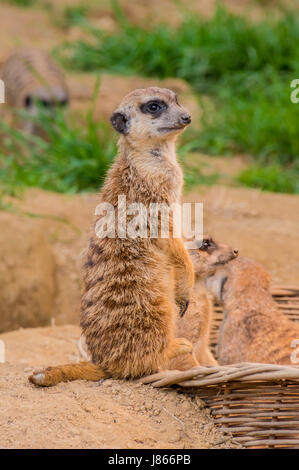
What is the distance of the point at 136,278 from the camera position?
2.44 metres

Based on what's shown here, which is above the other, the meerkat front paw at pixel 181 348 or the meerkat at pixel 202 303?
the meerkat at pixel 202 303

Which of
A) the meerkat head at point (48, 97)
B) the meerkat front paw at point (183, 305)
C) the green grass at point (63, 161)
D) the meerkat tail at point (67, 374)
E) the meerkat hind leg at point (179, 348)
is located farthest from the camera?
the meerkat head at point (48, 97)

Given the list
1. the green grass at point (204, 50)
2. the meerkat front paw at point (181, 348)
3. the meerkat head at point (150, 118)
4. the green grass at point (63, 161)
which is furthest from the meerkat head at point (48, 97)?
the meerkat front paw at point (181, 348)

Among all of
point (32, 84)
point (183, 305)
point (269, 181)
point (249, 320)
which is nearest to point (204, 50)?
point (32, 84)

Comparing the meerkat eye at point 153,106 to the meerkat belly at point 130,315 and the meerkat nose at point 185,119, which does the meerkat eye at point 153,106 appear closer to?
the meerkat nose at point 185,119

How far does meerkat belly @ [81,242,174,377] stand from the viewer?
7.95 feet

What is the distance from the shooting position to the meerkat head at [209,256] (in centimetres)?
302

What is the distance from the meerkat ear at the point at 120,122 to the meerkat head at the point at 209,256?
624mm

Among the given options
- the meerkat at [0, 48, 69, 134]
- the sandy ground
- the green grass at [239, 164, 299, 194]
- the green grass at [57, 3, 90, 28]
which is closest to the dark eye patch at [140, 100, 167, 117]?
the sandy ground

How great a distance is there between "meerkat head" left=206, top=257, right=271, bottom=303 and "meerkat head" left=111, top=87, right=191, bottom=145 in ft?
2.33

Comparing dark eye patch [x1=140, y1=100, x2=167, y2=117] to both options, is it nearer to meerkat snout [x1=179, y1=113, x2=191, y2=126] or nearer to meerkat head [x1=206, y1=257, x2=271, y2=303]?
meerkat snout [x1=179, y1=113, x2=191, y2=126]
